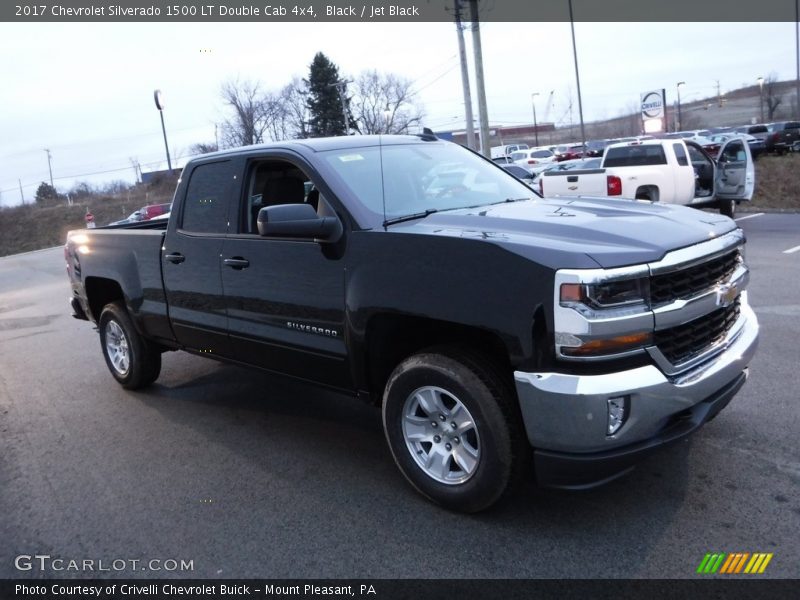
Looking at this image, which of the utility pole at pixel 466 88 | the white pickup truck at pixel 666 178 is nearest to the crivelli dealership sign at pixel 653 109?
the utility pole at pixel 466 88

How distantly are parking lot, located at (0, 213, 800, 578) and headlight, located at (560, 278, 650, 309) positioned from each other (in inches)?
44.9

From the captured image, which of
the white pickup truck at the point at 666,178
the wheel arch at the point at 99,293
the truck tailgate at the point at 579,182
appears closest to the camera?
the wheel arch at the point at 99,293

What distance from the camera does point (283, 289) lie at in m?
4.16

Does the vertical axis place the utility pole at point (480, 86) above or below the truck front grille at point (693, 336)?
above

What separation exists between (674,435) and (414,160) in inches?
94.5

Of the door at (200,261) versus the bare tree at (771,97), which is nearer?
the door at (200,261)

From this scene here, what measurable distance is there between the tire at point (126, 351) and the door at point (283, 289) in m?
1.56

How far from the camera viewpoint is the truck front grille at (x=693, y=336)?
3.09 metres

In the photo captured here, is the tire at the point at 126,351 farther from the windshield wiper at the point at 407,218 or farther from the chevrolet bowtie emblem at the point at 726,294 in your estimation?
the chevrolet bowtie emblem at the point at 726,294

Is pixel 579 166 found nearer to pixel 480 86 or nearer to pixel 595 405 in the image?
pixel 480 86

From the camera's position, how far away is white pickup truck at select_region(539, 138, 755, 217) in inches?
553

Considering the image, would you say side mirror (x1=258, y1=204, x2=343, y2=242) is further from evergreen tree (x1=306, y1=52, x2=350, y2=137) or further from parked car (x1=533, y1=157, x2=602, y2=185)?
parked car (x1=533, y1=157, x2=602, y2=185)

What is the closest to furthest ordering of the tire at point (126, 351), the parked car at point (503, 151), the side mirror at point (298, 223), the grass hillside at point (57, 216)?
the side mirror at point (298, 223) → the tire at point (126, 351) → the parked car at point (503, 151) → the grass hillside at point (57, 216)

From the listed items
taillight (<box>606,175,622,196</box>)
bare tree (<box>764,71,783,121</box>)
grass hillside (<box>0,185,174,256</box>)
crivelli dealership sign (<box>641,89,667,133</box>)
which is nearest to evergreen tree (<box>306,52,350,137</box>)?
taillight (<box>606,175,622,196</box>)
